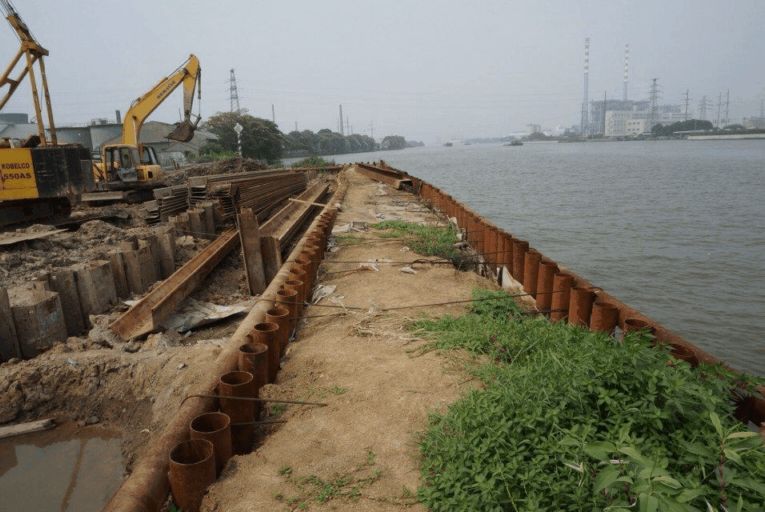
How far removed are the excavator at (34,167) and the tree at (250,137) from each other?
128 ft

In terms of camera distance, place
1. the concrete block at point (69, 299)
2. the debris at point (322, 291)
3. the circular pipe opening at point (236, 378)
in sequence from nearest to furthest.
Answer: the circular pipe opening at point (236, 378) < the debris at point (322, 291) < the concrete block at point (69, 299)

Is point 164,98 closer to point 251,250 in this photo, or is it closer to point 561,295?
point 251,250

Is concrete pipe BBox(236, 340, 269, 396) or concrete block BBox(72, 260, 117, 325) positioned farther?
concrete block BBox(72, 260, 117, 325)

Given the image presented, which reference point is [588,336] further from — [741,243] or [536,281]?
[741,243]

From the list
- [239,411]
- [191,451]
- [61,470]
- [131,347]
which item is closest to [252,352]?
[239,411]

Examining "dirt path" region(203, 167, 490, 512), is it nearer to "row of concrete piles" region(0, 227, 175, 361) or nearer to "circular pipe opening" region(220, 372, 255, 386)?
"circular pipe opening" region(220, 372, 255, 386)

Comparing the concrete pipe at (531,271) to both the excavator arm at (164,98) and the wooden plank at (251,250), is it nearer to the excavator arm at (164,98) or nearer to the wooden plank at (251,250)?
the wooden plank at (251,250)

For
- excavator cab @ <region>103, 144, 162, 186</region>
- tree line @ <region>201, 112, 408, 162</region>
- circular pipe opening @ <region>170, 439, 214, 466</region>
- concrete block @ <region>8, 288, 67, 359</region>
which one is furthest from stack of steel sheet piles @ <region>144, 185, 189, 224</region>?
tree line @ <region>201, 112, 408, 162</region>

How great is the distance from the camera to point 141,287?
8.49 metres

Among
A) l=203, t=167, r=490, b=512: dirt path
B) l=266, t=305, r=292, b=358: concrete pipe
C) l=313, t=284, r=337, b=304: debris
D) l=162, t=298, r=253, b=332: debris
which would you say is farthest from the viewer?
l=162, t=298, r=253, b=332: debris

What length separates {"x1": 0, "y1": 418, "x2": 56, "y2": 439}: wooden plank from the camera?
4.75 m

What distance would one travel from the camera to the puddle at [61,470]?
163 inches

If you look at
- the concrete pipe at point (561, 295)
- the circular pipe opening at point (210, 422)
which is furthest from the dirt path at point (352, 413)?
the concrete pipe at point (561, 295)

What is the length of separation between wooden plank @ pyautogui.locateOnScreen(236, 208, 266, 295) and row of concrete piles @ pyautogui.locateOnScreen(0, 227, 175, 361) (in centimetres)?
→ 186
